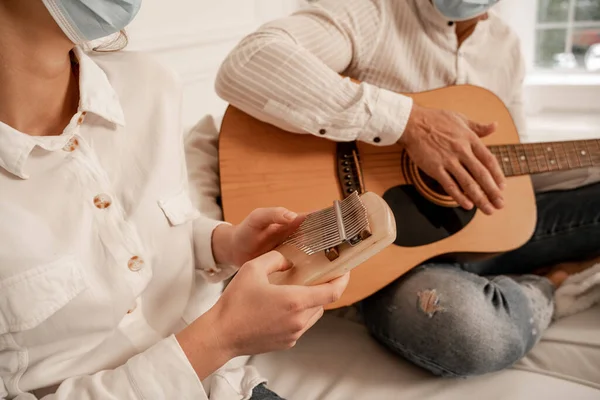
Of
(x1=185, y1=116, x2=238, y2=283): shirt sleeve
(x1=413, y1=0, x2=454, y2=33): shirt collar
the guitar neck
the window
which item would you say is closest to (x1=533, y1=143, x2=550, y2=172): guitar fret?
the guitar neck

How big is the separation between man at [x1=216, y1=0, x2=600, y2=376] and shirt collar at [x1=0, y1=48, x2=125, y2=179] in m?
0.35

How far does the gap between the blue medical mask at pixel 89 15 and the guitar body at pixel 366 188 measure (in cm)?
43

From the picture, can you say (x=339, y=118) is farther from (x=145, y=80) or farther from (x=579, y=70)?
(x=579, y=70)

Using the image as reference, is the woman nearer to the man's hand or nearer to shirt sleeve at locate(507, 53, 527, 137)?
the man's hand

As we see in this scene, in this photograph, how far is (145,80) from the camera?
70 centimetres

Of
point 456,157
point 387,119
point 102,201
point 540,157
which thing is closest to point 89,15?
point 102,201

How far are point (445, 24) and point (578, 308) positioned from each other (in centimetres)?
64

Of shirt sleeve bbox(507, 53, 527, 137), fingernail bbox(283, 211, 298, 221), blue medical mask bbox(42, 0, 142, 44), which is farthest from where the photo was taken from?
shirt sleeve bbox(507, 53, 527, 137)

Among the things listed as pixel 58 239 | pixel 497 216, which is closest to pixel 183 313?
pixel 58 239

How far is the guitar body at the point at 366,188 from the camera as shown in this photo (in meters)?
0.97

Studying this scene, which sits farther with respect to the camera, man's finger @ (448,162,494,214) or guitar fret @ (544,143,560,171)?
guitar fret @ (544,143,560,171)

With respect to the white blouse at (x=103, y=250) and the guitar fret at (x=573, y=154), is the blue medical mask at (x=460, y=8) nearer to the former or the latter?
the guitar fret at (x=573, y=154)

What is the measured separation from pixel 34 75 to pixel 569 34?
2173 mm

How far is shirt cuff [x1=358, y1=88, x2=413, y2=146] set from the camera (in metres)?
0.98
